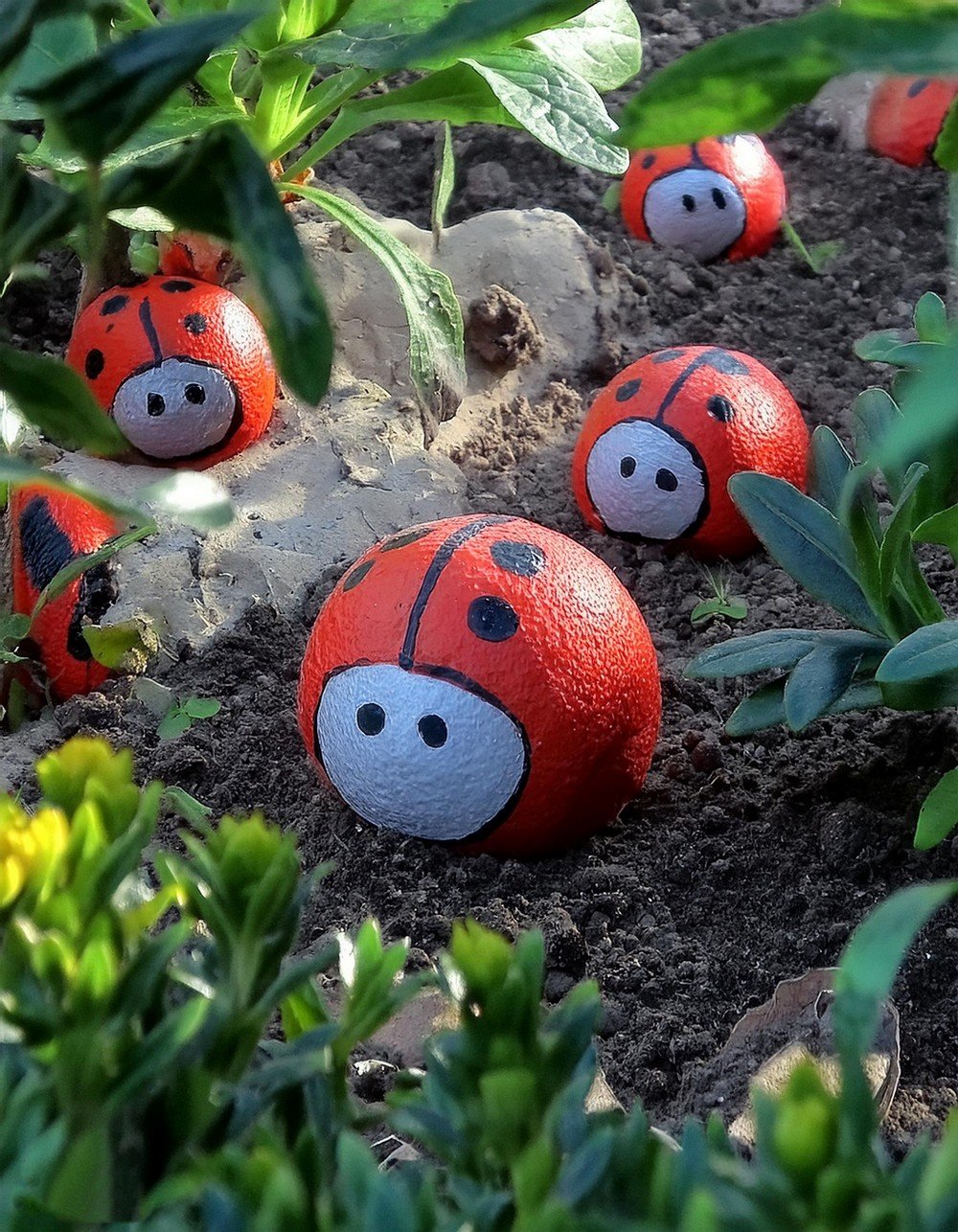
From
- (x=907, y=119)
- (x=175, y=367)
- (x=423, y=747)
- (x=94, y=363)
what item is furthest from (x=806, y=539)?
(x=907, y=119)

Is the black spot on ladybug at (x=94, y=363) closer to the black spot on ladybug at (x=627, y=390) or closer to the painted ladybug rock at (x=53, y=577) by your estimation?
the painted ladybug rock at (x=53, y=577)

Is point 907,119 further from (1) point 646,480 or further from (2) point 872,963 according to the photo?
(2) point 872,963

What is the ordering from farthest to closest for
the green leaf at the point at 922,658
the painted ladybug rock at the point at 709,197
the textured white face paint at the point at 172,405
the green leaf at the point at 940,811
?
1. the painted ladybug rock at the point at 709,197
2. the textured white face paint at the point at 172,405
3. the green leaf at the point at 940,811
4. the green leaf at the point at 922,658

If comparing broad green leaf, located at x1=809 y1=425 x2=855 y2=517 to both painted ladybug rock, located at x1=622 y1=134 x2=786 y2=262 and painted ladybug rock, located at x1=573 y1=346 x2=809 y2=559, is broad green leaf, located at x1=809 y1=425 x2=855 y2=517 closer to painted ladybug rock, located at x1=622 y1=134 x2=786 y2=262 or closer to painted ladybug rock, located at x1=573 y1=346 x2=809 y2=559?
painted ladybug rock, located at x1=573 y1=346 x2=809 y2=559

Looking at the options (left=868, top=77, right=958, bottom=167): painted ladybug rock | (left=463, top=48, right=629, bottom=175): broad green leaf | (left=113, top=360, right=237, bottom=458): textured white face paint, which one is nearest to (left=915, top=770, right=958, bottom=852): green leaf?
(left=463, top=48, right=629, bottom=175): broad green leaf

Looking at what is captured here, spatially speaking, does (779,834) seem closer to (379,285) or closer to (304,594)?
(304,594)

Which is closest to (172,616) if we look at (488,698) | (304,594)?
(304,594)

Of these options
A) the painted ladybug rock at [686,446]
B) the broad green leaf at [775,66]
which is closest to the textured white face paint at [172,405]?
the painted ladybug rock at [686,446]
